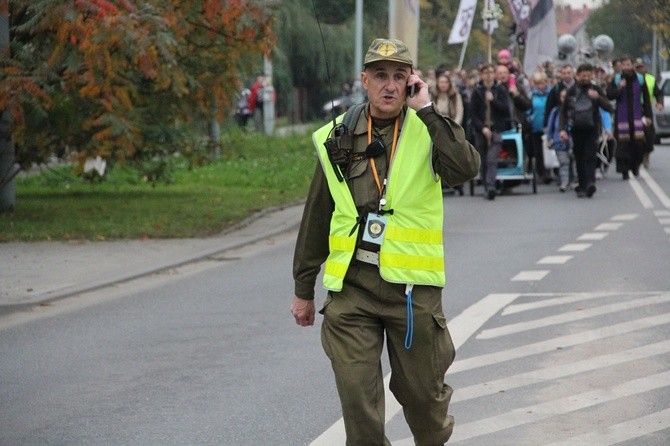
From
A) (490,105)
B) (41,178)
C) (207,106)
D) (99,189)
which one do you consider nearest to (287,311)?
(207,106)

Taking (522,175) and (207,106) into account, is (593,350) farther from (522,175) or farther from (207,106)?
(522,175)

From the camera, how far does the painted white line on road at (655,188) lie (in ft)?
69.4

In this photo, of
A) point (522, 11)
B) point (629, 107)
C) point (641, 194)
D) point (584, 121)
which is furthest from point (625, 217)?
point (522, 11)

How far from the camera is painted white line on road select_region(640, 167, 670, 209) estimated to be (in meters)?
21.1

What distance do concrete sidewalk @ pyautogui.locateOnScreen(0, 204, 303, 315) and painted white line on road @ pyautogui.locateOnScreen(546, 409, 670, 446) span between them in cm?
608

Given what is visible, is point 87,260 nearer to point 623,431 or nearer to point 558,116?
point 623,431

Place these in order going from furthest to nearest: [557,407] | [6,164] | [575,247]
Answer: [6,164] → [575,247] → [557,407]

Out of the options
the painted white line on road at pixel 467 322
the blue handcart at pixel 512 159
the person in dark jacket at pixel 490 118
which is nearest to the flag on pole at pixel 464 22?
the blue handcart at pixel 512 159

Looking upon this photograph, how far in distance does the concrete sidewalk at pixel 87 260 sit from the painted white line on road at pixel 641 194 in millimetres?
5111

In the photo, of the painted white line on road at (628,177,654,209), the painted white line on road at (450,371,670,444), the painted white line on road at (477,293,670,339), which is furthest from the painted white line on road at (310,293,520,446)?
the painted white line on road at (628,177,654,209)

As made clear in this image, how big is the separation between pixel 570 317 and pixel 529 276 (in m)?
2.46

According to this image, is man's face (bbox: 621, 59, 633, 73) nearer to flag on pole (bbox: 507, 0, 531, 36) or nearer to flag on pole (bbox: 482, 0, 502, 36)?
flag on pole (bbox: 507, 0, 531, 36)

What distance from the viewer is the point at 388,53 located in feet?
17.5

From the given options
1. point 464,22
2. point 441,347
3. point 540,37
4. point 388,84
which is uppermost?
point 464,22
